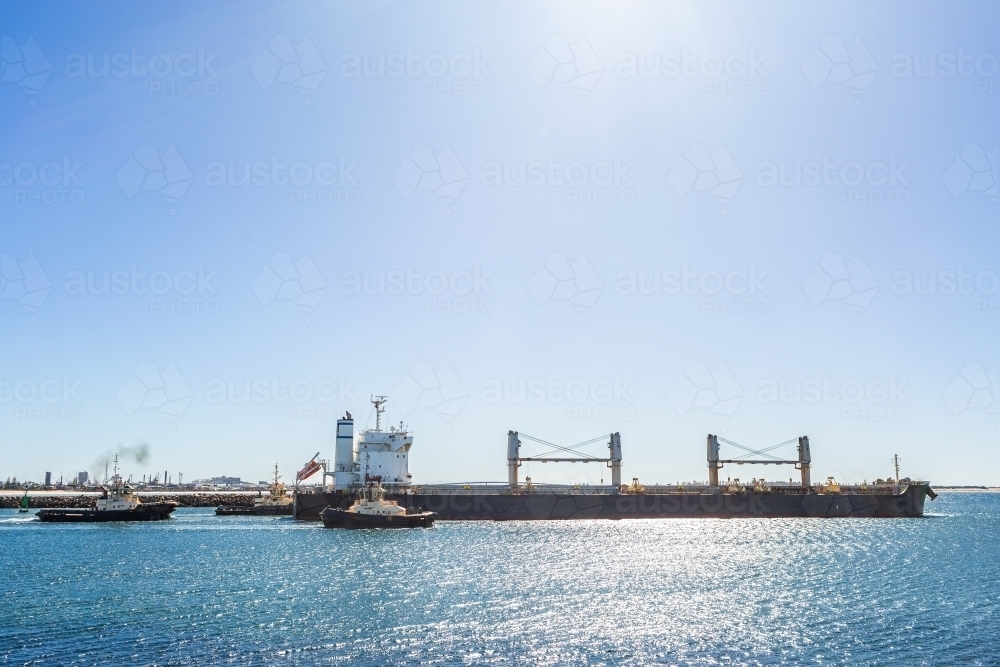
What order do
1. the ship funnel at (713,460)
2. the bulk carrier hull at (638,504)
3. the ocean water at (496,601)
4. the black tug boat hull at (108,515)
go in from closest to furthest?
the ocean water at (496,601) → the bulk carrier hull at (638,504) → the black tug boat hull at (108,515) → the ship funnel at (713,460)

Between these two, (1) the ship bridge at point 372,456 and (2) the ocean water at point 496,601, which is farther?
(1) the ship bridge at point 372,456

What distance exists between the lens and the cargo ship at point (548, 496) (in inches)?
2564

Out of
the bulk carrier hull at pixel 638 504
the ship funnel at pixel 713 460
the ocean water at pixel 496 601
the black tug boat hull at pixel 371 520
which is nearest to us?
the ocean water at pixel 496 601

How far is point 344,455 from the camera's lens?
222 feet

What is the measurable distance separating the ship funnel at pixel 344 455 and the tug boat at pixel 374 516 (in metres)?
10.7

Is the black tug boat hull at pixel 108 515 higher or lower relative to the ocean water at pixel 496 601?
lower

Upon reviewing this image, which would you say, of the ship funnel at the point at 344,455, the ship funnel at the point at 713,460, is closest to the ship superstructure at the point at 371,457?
the ship funnel at the point at 344,455

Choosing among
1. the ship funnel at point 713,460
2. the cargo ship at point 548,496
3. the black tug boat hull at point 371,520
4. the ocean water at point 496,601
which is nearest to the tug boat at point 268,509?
the cargo ship at point 548,496

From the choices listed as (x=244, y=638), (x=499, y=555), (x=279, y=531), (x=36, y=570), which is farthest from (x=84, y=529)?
(x=244, y=638)

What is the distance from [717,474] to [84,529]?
59.3m

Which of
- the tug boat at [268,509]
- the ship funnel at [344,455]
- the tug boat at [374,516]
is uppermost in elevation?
the ship funnel at [344,455]

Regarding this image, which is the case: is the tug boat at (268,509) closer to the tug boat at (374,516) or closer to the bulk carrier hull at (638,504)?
the bulk carrier hull at (638,504)

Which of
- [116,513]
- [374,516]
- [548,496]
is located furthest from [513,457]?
[116,513]

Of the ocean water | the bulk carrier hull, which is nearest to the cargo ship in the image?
the bulk carrier hull
